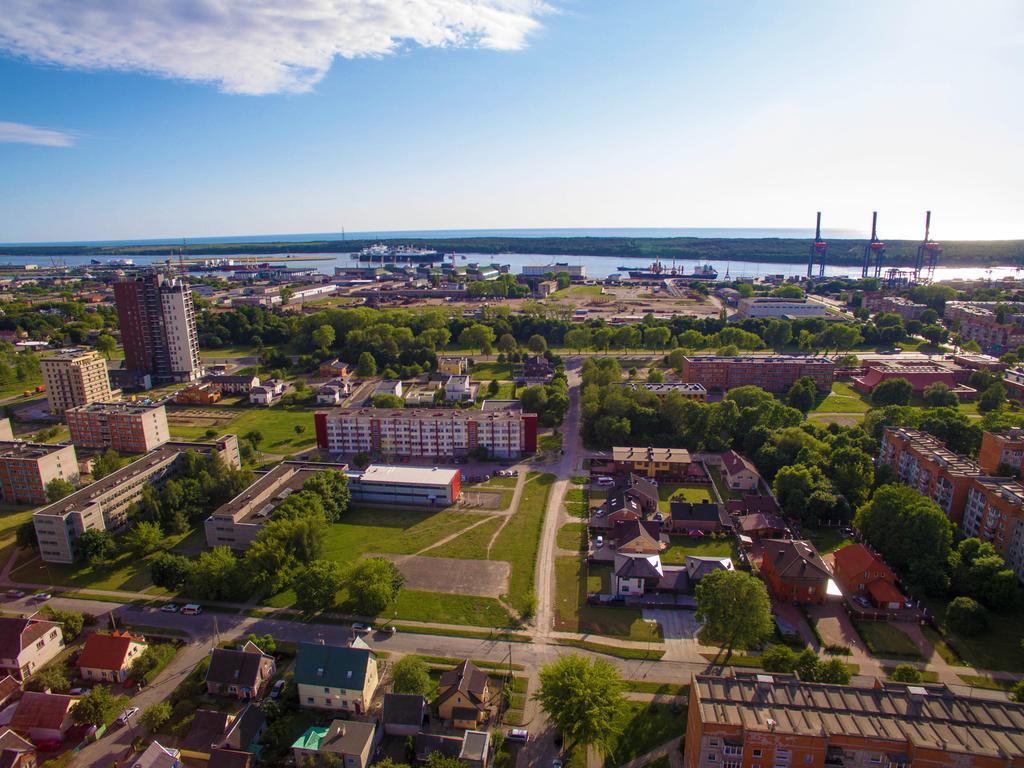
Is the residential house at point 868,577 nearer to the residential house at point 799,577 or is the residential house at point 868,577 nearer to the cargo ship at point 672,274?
the residential house at point 799,577

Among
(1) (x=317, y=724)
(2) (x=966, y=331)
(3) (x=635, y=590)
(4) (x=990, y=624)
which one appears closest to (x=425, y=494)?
(3) (x=635, y=590)

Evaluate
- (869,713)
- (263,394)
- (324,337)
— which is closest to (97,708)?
(869,713)

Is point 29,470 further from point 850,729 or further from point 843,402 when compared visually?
point 843,402

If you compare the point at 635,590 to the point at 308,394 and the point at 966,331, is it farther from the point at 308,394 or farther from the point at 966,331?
the point at 966,331

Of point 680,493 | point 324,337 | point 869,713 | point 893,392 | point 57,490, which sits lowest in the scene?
point 680,493

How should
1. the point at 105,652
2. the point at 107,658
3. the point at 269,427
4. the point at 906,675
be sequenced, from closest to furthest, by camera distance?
the point at 906,675, the point at 107,658, the point at 105,652, the point at 269,427

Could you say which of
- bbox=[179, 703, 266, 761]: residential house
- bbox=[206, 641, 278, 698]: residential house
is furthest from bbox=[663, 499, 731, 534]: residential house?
bbox=[179, 703, 266, 761]: residential house

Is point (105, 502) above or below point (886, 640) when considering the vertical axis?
above
